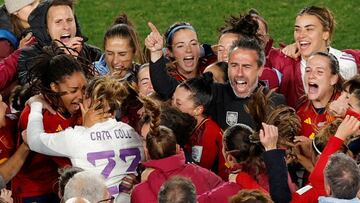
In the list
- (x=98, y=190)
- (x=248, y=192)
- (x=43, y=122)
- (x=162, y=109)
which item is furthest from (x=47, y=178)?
(x=248, y=192)

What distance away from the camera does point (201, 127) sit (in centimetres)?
862

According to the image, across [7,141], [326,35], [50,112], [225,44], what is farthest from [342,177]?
[326,35]

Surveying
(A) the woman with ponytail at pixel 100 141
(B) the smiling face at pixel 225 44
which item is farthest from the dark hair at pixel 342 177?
(B) the smiling face at pixel 225 44

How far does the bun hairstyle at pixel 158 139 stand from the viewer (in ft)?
24.4

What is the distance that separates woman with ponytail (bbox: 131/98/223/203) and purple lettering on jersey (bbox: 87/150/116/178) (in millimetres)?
385

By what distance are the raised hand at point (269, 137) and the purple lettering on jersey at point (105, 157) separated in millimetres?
1150

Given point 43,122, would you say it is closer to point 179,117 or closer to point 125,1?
point 179,117

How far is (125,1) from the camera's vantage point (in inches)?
645

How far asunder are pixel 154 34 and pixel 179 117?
0.99 meters

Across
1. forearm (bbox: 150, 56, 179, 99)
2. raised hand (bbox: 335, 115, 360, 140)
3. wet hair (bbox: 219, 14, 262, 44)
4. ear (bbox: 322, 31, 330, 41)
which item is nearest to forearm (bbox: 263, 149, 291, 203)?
raised hand (bbox: 335, 115, 360, 140)

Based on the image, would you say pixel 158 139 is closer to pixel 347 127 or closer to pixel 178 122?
pixel 178 122

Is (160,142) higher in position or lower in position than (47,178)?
higher

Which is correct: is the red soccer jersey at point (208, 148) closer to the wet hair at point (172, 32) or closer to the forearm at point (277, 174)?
the forearm at point (277, 174)

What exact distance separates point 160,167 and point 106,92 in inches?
34.0
